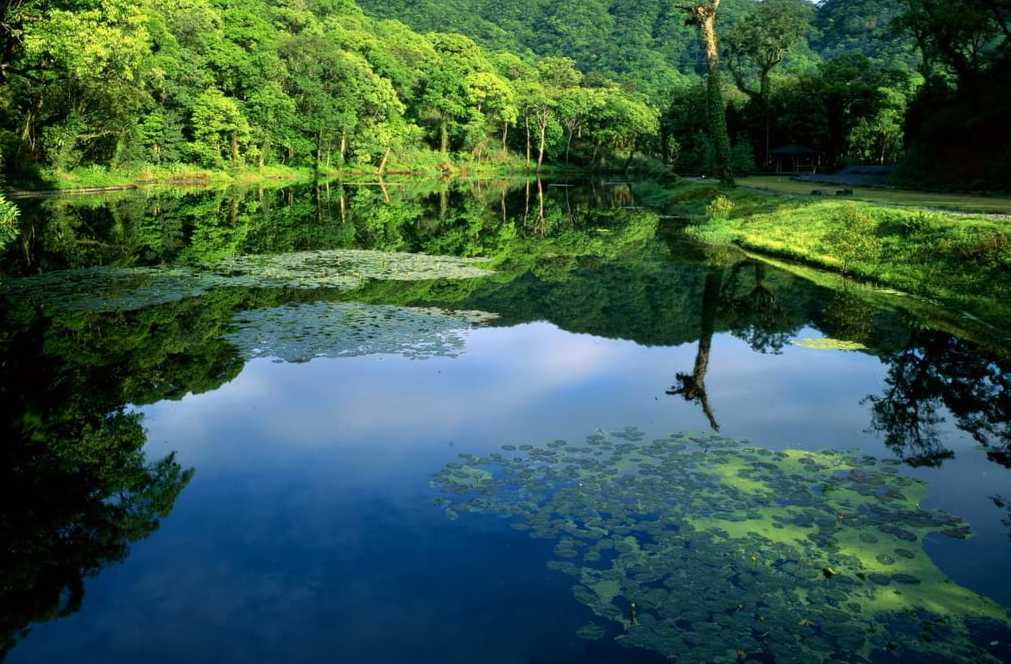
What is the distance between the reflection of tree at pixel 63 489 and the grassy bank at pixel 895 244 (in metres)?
18.0

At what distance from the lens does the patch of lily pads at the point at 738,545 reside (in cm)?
643

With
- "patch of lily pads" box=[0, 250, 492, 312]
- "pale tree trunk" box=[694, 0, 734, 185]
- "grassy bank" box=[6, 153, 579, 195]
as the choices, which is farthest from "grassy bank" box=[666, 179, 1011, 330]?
"grassy bank" box=[6, 153, 579, 195]

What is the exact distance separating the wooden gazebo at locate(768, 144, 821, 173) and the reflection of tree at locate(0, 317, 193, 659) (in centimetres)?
7203

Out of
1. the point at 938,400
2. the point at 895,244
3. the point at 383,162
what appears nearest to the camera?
the point at 938,400

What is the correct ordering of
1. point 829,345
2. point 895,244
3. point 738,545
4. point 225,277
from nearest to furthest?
point 738,545 → point 829,345 → point 225,277 → point 895,244

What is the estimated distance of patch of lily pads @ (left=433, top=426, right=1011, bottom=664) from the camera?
21.1 feet

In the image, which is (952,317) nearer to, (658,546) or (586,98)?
(658,546)

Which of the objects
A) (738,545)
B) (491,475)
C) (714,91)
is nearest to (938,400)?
(738,545)

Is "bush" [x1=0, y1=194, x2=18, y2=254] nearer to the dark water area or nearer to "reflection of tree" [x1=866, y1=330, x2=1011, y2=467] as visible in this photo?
the dark water area

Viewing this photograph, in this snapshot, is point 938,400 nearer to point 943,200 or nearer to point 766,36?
point 943,200

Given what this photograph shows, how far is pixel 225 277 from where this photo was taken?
2250 cm

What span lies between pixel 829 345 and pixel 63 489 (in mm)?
14949

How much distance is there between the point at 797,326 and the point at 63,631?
16474 millimetres

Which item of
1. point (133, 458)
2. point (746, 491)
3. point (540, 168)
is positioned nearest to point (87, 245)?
point (133, 458)
